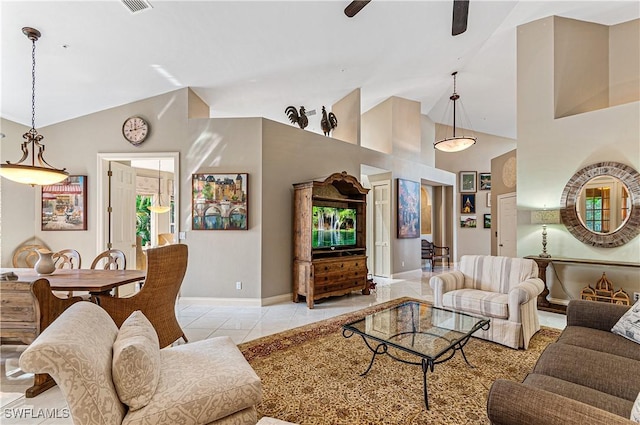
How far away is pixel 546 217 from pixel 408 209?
9.71 ft

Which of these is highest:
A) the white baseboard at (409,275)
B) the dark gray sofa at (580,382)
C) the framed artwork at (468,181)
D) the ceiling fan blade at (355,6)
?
the ceiling fan blade at (355,6)

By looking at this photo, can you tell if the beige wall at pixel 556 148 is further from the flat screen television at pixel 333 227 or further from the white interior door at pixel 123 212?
the white interior door at pixel 123 212

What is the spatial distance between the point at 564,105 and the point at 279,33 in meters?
4.42

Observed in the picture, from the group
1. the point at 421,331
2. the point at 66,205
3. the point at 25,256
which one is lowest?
A: the point at 421,331

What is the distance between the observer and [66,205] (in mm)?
4586

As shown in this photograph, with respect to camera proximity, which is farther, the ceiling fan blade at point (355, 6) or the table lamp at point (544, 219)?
the table lamp at point (544, 219)

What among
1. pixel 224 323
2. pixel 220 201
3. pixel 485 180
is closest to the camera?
pixel 224 323

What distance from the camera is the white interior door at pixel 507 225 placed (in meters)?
7.29

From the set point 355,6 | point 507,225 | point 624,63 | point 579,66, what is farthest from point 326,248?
point 624,63

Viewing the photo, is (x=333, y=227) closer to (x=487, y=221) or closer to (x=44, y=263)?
(x=44, y=263)

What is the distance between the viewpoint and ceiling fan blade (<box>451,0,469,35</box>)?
10.5ft

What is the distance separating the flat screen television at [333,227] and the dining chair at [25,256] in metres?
4.11

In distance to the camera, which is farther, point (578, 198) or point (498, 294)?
point (578, 198)

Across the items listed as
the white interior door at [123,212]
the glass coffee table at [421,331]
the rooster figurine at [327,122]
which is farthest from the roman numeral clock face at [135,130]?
the glass coffee table at [421,331]
